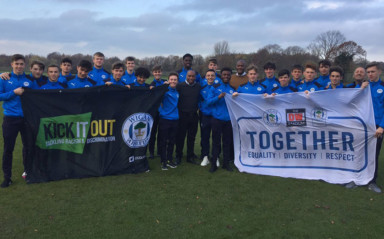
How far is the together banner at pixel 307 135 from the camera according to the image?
16.5 ft

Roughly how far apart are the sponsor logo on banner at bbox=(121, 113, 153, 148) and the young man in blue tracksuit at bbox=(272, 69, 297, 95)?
2655mm

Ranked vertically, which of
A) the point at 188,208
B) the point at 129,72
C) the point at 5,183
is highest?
the point at 129,72

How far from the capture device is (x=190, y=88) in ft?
19.9

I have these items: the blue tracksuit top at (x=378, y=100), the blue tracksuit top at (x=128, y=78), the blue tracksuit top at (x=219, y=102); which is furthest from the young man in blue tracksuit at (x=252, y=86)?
Answer: the blue tracksuit top at (x=128, y=78)

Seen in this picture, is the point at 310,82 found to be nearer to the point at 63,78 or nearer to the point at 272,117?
the point at 272,117

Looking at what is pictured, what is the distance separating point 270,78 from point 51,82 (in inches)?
179

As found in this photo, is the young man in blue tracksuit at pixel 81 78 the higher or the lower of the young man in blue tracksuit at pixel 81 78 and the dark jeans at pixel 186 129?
the higher

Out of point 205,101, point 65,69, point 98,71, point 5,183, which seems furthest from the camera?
point 98,71

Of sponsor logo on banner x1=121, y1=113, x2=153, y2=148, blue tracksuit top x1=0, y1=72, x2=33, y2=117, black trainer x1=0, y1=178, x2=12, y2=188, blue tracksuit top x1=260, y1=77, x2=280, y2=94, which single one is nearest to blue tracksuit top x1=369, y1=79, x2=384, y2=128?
blue tracksuit top x1=260, y1=77, x2=280, y2=94

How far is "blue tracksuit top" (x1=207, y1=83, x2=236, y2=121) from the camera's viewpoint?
225 inches

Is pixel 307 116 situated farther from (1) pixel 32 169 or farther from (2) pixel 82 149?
(1) pixel 32 169

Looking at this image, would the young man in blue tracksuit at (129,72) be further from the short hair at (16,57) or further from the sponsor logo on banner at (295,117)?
the sponsor logo on banner at (295,117)

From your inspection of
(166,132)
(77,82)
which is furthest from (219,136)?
(77,82)

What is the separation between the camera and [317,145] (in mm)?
5363
